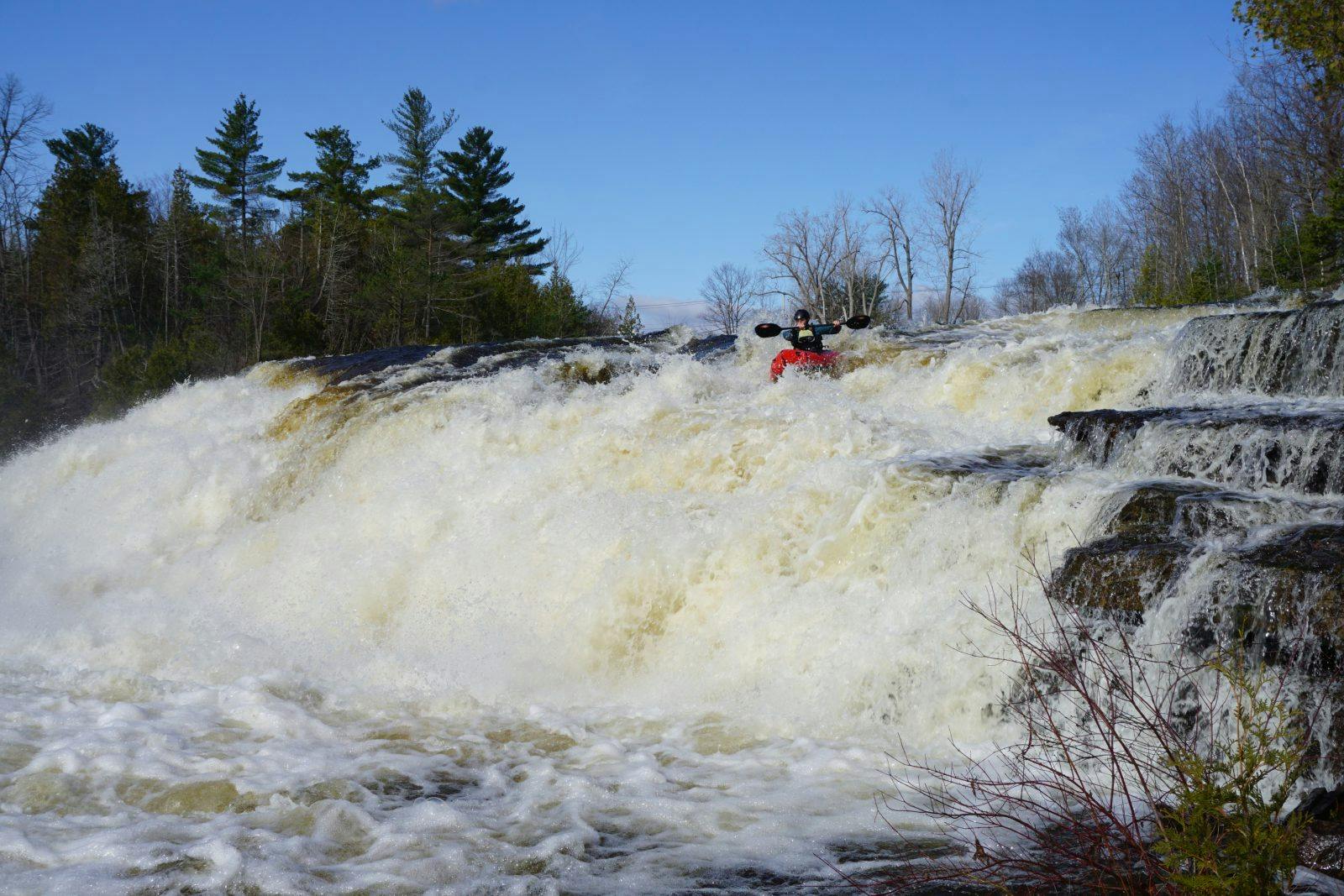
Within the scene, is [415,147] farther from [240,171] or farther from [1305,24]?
[1305,24]

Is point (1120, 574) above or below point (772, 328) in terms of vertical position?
below

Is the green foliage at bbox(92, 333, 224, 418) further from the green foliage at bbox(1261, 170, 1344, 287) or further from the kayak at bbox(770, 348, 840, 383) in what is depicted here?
the green foliage at bbox(1261, 170, 1344, 287)

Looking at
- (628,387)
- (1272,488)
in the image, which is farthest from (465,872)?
(628,387)

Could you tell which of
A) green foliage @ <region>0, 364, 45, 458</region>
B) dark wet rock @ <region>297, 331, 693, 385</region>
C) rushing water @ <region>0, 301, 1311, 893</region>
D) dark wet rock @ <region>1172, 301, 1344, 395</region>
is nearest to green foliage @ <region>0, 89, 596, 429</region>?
green foliage @ <region>0, 364, 45, 458</region>

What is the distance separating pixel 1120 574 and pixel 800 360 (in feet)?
20.9

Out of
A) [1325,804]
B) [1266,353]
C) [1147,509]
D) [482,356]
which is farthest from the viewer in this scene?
[482,356]

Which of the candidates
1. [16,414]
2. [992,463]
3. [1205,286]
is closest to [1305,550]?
[992,463]

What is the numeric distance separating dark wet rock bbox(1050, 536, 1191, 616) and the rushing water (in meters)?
0.42

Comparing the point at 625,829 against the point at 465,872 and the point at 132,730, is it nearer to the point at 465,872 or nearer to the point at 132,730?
the point at 465,872

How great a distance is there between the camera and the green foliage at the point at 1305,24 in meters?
12.9

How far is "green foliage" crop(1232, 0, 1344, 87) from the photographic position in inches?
508

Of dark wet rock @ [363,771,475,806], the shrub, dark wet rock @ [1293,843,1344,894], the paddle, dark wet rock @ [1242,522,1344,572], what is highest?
the paddle

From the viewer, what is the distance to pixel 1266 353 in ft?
24.0

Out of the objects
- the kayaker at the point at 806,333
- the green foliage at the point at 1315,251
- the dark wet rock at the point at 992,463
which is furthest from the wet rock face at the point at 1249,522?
the green foliage at the point at 1315,251
